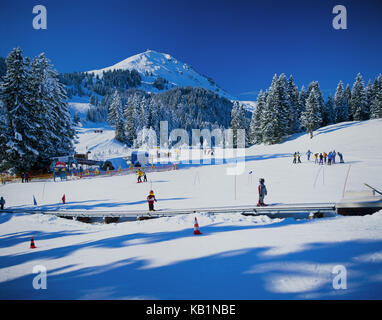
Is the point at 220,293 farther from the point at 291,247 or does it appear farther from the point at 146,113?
the point at 146,113

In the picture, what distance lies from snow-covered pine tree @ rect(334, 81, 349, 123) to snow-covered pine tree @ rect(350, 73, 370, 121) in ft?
10.3

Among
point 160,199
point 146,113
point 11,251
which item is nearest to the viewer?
point 11,251

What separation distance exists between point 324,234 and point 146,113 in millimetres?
67271

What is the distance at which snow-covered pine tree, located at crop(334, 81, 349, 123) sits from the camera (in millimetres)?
59156

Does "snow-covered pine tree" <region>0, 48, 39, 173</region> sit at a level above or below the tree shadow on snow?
above

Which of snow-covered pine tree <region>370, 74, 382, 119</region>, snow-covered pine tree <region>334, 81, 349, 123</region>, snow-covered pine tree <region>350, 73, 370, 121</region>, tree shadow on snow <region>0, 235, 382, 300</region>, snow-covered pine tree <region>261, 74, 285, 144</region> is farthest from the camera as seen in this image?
snow-covered pine tree <region>334, 81, 349, 123</region>

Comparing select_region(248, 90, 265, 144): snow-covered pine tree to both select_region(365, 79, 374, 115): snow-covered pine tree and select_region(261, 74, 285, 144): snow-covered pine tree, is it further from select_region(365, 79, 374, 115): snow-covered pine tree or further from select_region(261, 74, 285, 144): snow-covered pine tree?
select_region(365, 79, 374, 115): snow-covered pine tree

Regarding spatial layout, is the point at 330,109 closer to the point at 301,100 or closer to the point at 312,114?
the point at 301,100

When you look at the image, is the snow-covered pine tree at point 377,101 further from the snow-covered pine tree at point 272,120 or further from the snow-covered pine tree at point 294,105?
the snow-covered pine tree at point 272,120

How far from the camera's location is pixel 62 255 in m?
5.99

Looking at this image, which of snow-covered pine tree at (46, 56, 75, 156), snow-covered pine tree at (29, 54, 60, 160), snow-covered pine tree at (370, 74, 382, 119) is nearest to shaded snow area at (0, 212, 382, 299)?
snow-covered pine tree at (29, 54, 60, 160)

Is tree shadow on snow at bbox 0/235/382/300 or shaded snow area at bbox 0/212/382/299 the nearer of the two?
tree shadow on snow at bbox 0/235/382/300

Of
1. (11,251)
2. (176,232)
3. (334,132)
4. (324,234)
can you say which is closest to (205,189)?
(176,232)

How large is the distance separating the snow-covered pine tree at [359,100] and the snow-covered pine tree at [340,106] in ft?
10.3
